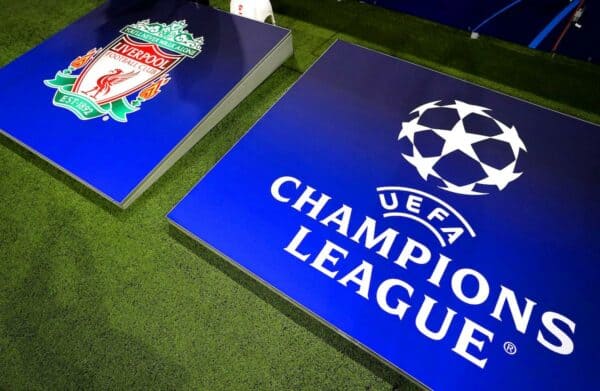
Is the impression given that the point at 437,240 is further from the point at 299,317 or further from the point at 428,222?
the point at 299,317

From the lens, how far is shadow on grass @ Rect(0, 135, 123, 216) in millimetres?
1618

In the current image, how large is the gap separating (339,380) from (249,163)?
883 millimetres

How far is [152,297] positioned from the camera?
4.51 ft

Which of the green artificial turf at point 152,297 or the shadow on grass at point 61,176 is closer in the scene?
the green artificial turf at point 152,297

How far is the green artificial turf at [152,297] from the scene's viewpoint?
1234mm

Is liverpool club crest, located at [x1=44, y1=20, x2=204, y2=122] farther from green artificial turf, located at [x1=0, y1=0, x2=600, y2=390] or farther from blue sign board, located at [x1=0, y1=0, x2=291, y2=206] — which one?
green artificial turf, located at [x1=0, y1=0, x2=600, y2=390]

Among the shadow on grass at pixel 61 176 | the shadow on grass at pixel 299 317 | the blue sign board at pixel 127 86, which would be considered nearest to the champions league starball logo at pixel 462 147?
the shadow on grass at pixel 299 317

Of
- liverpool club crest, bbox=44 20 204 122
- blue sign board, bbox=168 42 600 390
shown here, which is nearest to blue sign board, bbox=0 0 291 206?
liverpool club crest, bbox=44 20 204 122

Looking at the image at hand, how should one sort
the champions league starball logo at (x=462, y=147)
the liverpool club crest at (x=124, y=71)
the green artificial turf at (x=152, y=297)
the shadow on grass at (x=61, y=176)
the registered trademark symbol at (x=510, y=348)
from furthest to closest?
1. the liverpool club crest at (x=124, y=71)
2. the shadow on grass at (x=61, y=176)
3. the champions league starball logo at (x=462, y=147)
4. the green artificial turf at (x=152, y=297)
5. the registered trademark symbol at (x=510, y=348)

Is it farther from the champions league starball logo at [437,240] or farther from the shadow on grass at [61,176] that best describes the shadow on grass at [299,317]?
the shadow on grass at [61,176]

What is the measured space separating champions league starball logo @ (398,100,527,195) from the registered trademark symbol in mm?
536

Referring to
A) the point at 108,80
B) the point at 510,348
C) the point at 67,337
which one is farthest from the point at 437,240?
the point at 108,80

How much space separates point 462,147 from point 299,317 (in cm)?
94

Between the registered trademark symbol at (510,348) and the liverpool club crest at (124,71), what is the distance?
172 centimetres
